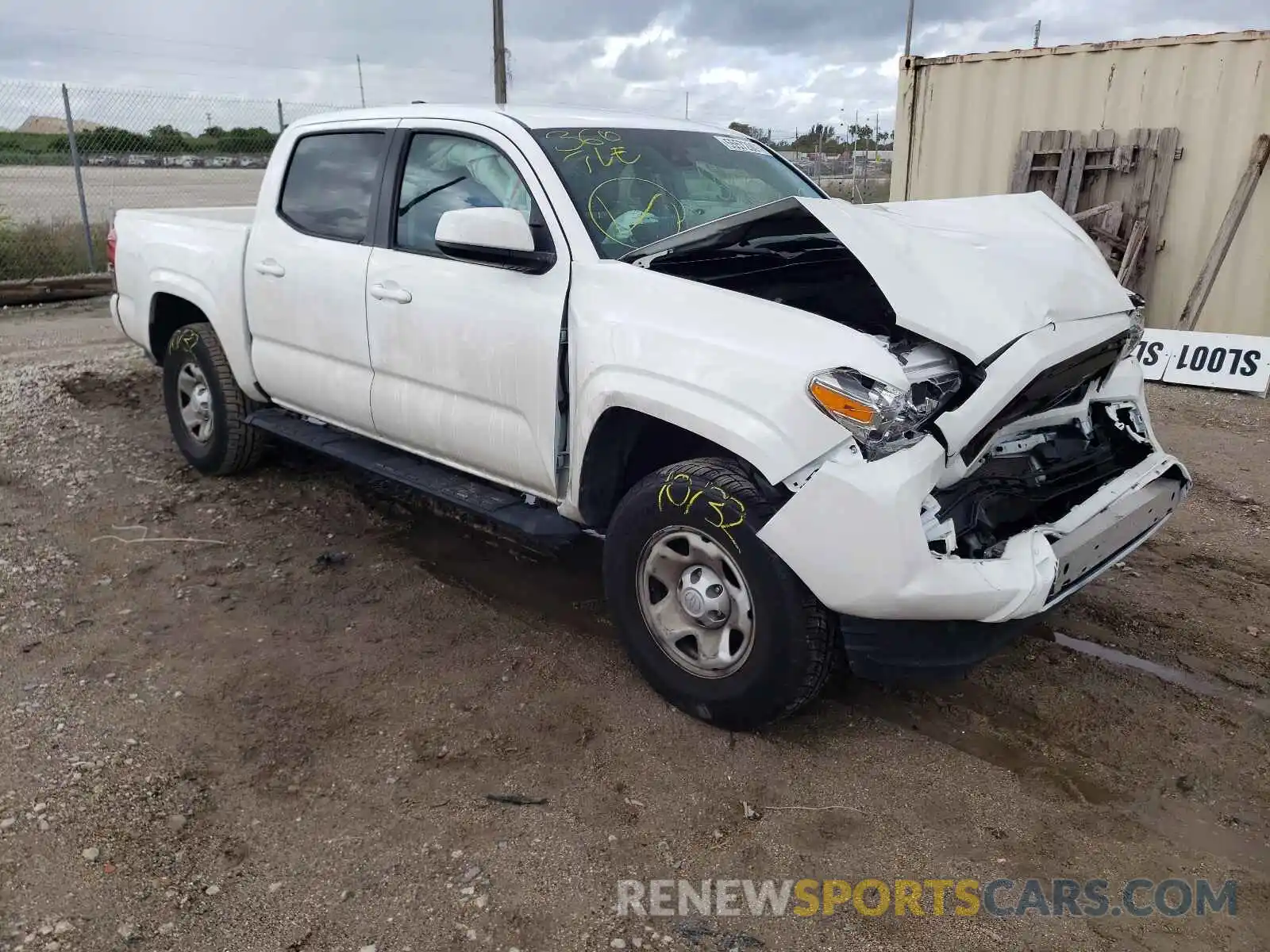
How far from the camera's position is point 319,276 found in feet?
14.9

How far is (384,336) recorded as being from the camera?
424 cm

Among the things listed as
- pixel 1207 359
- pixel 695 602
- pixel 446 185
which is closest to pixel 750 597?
pixel 695 602

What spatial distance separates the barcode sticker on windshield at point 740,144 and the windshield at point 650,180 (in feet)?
0.04

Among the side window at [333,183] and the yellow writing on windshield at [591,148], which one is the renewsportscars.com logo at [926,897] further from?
the side window at [333,183]

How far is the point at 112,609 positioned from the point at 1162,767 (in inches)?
158

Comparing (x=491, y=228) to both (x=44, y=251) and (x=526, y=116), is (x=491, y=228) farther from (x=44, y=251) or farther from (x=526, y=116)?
(x=44, y=251)

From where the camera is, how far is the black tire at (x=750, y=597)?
9.82ft

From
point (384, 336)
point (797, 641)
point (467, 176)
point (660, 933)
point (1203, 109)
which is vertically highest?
point (1203, 109)

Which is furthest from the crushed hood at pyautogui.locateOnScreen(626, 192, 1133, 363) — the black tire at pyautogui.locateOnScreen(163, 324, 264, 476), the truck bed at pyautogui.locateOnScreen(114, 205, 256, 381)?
the black tire at pyautogui.locateOnScreen(163, 324, 264, 476)

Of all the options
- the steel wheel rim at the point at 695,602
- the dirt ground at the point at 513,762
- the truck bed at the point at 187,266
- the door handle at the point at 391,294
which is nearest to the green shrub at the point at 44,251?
the truck bed at the point at 187,266

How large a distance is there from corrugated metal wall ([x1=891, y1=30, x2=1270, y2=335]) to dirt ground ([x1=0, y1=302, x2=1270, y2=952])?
461cm

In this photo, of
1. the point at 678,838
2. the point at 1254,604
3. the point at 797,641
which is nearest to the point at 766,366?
the point at 797,641

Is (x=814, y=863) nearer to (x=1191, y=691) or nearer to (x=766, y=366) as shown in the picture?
(x=766, y=366)

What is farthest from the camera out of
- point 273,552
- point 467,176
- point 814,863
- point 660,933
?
point 273,552
